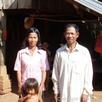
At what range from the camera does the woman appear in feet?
17.0

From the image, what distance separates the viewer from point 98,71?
476 inches

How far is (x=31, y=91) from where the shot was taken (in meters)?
5.07

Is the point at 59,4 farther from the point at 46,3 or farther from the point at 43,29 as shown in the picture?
the point at 43,29

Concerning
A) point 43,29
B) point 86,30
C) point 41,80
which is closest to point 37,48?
point 41,80

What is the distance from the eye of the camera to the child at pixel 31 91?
5035 millimetres

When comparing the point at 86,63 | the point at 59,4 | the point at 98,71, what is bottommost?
the point at 98,71

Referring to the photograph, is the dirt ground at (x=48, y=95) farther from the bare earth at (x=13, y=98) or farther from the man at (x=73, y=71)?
the man at (x=73, y=71)

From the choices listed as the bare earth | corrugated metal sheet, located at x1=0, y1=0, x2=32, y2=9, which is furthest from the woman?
corrugated metal sheet, located at x1=0, y1=0, x2=32, y2=9

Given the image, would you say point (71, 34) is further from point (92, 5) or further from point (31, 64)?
point (92, 5)

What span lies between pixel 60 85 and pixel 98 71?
730cm

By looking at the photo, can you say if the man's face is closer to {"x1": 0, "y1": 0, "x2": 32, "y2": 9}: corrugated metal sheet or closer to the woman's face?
the woman's face

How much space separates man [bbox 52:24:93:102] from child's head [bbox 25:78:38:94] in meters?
0.30

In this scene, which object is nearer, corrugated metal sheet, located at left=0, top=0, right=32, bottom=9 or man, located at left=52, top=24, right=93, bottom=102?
man, located at left=52, top=24, right=93, bottom=102

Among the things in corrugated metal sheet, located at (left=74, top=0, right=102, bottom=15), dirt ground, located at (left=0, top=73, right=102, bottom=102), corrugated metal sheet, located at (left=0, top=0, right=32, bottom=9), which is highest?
corrugated metal sheet, located at (left=0, top=0, right=32, bottom=9)
